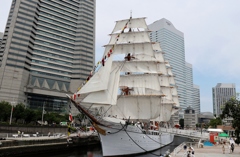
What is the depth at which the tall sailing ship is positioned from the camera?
27.0m

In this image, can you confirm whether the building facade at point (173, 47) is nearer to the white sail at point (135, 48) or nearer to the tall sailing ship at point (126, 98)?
the tall sailing ship at point (126, 98)

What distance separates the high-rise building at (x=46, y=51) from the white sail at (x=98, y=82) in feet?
235

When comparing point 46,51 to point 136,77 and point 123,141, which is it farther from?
point 123,141

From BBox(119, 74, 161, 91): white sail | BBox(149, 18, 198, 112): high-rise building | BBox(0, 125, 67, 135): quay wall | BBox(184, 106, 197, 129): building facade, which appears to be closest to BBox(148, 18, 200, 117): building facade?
BBox(149, 18, 198, 112): high-rise building

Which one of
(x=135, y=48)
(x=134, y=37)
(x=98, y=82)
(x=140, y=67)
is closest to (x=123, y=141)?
(x=98, y=82)

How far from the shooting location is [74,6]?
120125mm

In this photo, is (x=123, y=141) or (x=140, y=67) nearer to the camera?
(x=123, y=141)

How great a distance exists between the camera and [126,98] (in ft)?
134

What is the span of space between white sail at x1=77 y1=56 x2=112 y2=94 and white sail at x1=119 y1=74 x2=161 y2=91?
690 inches

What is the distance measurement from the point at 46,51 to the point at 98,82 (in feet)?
284

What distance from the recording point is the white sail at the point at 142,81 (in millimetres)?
43375

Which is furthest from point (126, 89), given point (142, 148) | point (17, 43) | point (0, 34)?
point (0, 34)

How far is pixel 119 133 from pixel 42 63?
275ft

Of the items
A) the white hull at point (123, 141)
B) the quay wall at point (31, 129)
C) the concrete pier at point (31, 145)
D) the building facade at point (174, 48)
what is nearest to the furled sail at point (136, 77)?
the white hull at point (123, 141)
